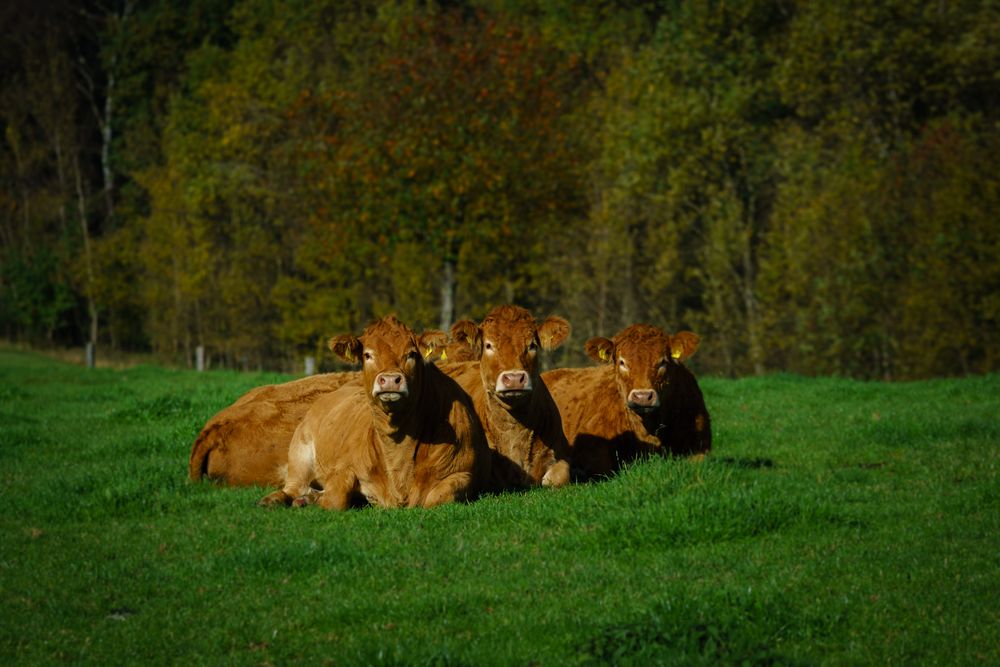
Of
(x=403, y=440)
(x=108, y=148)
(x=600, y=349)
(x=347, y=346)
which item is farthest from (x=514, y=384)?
(x=108, y=148)

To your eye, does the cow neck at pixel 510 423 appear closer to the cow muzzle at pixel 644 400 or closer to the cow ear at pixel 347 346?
the cow muzzle at pixel 644 400

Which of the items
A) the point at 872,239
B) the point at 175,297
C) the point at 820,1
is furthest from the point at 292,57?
the point at 872,239

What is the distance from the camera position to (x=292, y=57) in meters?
51.7

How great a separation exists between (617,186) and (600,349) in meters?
25.6

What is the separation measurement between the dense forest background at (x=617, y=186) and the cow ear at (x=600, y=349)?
57.3 feet

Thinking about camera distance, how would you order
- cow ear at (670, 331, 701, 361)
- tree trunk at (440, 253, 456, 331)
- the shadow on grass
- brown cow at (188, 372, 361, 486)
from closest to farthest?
cow ear at (670, 331, 701, 361) → brown cow at (188, 372, 361, 486) → the shadow on grass → tree trunk at (440, 253, 456, 331)

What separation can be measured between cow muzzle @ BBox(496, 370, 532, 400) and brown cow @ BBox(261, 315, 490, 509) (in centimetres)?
43

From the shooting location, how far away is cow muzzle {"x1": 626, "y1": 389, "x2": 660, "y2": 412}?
36.6ft

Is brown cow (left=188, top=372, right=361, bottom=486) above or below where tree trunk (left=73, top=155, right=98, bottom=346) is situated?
below

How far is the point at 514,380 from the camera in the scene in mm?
10695

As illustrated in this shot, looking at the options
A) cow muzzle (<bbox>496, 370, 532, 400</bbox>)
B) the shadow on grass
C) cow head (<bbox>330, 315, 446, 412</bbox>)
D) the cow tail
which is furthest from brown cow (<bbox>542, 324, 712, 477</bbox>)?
the cow tail

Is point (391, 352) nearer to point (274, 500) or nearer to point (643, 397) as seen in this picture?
point (274, 500)

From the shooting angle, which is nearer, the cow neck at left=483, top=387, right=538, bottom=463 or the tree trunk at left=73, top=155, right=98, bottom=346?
the cow neck at left=483, top=387, right=538, bottom=463

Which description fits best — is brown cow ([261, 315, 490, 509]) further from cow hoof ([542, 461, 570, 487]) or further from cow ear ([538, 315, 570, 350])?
cow ear ([538, 315, 570, 350])
